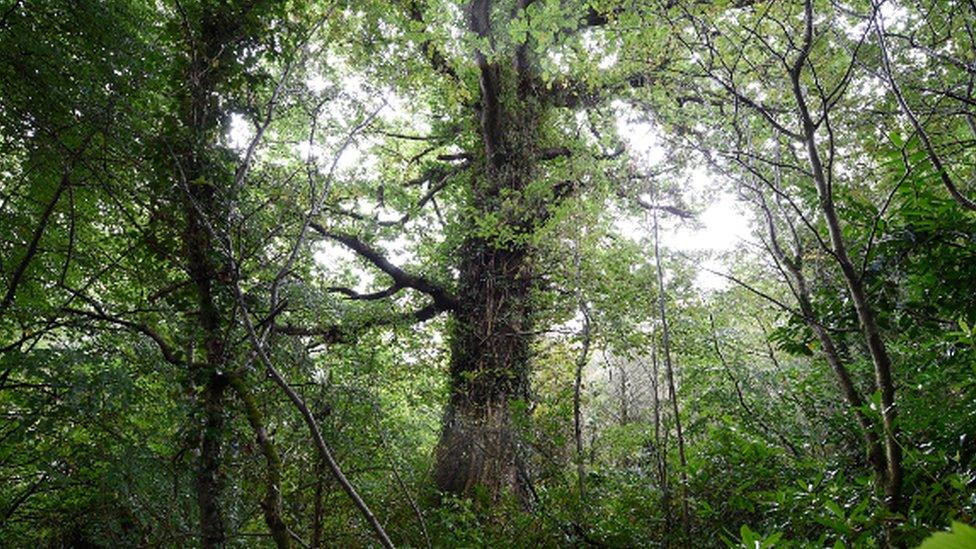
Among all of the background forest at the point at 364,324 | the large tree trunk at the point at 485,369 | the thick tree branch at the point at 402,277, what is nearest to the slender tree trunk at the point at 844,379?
the background forest at the point at 364,324

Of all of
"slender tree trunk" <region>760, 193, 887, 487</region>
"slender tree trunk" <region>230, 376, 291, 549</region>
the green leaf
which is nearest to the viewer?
the green leaf

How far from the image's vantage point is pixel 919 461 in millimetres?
2049

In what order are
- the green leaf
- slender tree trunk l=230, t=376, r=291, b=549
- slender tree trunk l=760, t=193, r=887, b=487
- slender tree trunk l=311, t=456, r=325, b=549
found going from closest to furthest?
the green leaf < slender tree trunk l=760, t=193, r=887, b=487 < slender tree trunk l=230, t=376, r=291, b=549 < slender tree trunk l=311, t=456, r=325, b=549

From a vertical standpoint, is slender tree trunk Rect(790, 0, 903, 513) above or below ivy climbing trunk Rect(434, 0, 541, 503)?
below

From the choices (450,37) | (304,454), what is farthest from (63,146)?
(450,37)

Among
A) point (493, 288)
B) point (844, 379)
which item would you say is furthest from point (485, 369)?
point (844, 379)

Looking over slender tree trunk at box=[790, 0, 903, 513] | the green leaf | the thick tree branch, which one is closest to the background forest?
slender tree trunk at box=[790, 0, 903, 513]

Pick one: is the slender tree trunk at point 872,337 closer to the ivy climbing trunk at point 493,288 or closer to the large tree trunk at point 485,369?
the large tree trunk at point 485,369

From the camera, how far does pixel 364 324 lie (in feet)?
21.7

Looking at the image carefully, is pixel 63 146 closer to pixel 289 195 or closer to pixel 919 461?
pixel 289 195

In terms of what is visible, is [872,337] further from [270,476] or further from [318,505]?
[318,505]

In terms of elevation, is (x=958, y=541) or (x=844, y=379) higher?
(x=844, y=379)

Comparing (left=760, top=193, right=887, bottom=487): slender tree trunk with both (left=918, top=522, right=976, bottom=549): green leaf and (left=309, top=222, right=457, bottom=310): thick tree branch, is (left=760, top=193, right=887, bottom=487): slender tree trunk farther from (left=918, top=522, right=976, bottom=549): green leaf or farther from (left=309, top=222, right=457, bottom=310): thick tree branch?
(left=309, top=222, right=457, bottom=310): thick tree branch

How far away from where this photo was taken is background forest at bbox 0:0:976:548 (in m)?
2.24
